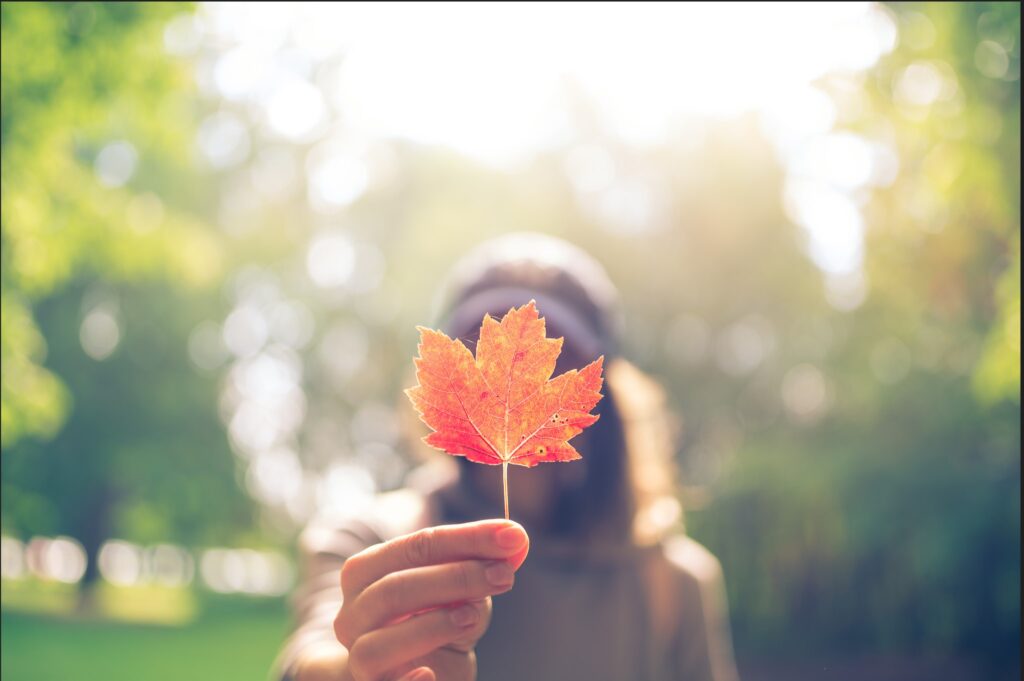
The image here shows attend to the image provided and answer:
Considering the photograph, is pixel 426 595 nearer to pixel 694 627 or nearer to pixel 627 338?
pixel 694 627

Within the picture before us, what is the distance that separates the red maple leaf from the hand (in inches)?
3.8

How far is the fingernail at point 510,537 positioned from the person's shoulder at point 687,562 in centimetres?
184

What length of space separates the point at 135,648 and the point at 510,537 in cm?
1663

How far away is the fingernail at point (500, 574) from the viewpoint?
1022 mm

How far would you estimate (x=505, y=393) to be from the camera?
3.37ft

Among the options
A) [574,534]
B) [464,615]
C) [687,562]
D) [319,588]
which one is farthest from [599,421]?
[464,615]

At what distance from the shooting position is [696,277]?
17.5m

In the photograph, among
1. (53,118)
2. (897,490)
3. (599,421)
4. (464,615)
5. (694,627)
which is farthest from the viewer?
(897,490)

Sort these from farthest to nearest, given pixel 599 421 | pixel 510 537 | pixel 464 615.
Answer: pixel 599 421
pixel 464 615
pixel 510 537

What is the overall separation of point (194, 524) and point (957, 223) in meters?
19.2

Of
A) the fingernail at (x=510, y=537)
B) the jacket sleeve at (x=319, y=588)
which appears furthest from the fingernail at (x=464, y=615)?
the jacket sleeve at (x=319, y=588)

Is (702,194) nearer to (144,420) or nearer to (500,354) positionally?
(144,420)

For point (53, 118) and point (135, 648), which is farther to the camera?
point (135, 648)

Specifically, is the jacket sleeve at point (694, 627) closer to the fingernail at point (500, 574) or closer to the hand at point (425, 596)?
the hand at point (425, 596)
